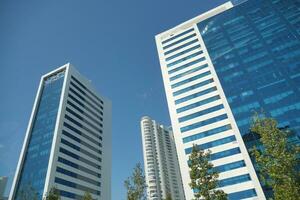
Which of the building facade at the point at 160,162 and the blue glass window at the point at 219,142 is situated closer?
the blue glass window at the point at 219,142

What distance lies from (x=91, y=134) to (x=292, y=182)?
72.3 metres

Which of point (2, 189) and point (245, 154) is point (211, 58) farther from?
point (2, 189)

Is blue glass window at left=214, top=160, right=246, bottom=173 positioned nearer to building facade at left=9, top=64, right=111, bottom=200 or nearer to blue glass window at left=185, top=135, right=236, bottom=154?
blue glass window at left=185, top=135, right=236, bottom=154

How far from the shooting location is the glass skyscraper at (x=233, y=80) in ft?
174

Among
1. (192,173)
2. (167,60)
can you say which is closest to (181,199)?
(167,60)

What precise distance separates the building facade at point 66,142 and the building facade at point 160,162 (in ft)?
238

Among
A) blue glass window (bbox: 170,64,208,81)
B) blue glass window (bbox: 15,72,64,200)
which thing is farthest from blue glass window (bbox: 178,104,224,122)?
blue glass window (bbox: 15,72,64,200)

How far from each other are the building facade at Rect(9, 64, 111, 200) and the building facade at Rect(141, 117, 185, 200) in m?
72.5

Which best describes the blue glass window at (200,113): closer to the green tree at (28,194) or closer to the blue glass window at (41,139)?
the blue glass window at (41,139)

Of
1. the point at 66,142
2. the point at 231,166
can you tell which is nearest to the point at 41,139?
the point at 66,142

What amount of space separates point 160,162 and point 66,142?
341 ft

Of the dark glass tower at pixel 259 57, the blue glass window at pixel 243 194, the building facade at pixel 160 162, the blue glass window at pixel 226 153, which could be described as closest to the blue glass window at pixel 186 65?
the dark glass tower at pixel 259 57

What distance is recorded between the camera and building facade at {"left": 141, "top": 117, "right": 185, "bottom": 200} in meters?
152

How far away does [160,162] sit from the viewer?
534 feet
